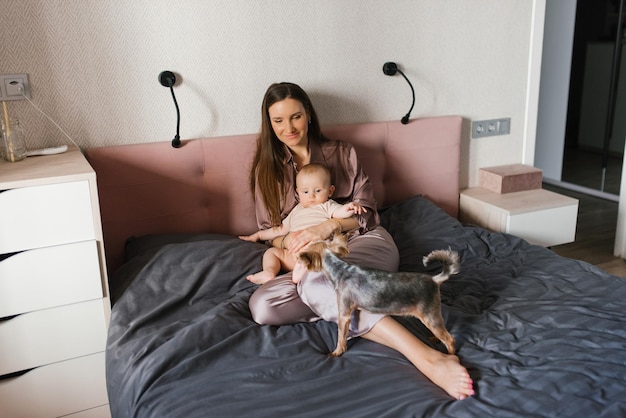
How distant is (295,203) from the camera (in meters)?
2.13

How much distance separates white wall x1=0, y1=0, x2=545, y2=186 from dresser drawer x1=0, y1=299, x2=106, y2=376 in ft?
2.17

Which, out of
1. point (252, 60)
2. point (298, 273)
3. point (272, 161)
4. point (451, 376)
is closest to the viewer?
point (451, 376)

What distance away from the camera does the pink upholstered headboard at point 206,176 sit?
2.08 metres

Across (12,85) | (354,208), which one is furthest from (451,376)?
(12,85)

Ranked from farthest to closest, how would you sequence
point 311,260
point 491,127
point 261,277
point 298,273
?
point 491,127, point 261,277, point 298,273, point 311,260

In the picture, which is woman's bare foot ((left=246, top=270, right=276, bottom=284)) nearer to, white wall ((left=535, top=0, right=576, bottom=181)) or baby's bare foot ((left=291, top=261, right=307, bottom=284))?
baby's bare foot ((left=291, top=261, right=307, bottom=284))

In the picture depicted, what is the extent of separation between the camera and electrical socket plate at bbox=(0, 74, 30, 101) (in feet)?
6.23

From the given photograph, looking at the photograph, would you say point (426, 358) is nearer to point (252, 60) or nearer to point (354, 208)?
point (354, 208)

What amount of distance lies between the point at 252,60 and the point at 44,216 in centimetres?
102

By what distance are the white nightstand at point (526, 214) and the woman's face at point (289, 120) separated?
100cm

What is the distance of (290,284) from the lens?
1.74 meters

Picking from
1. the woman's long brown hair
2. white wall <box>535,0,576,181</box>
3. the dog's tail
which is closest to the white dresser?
the woman's long brown hair

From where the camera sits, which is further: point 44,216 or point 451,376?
point 44,216

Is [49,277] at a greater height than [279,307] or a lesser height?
greater
